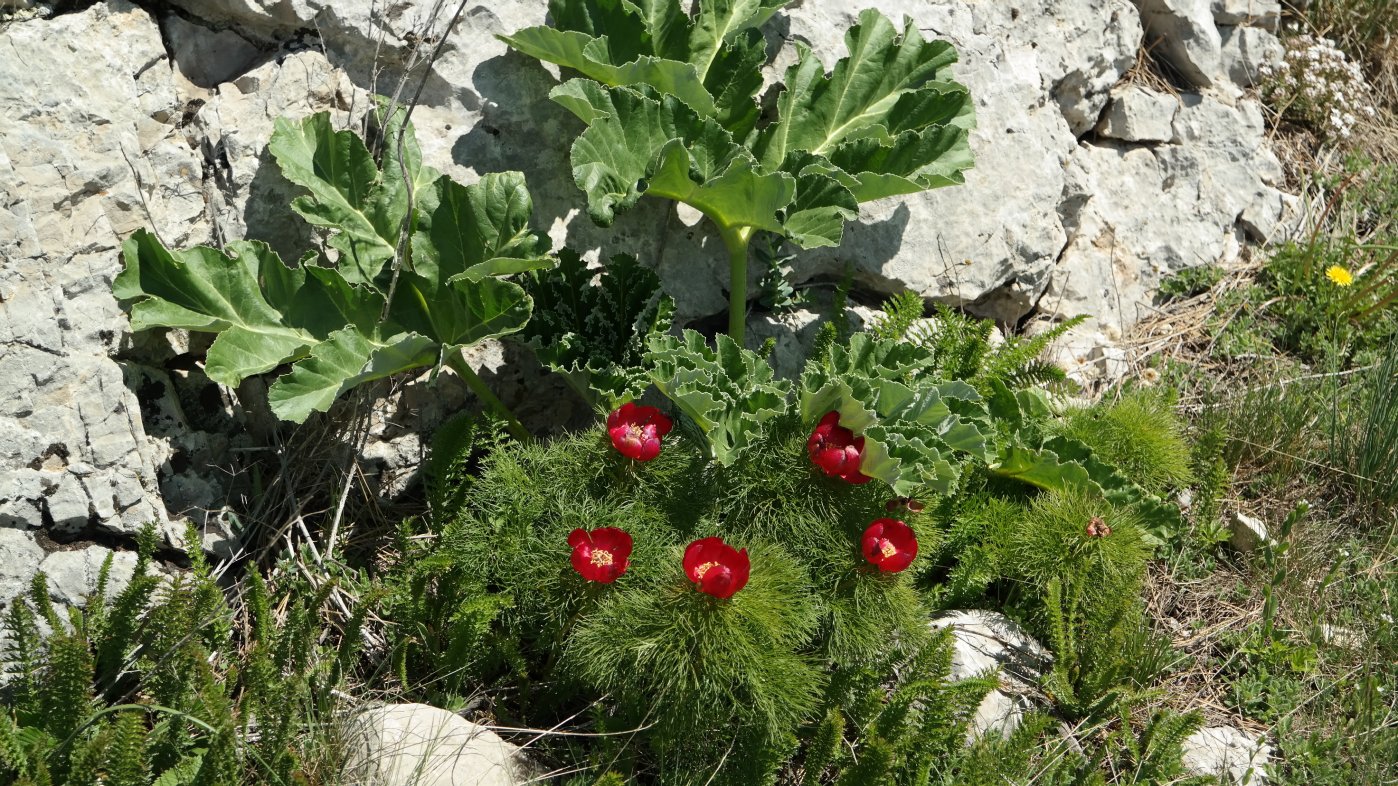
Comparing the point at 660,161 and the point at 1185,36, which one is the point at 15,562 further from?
the point at 1185,36

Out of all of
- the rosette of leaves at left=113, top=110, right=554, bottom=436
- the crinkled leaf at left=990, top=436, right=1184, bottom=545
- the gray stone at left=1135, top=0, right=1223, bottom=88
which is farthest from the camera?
the gray stone at left=1135, top=0, right=1223, bottom=88

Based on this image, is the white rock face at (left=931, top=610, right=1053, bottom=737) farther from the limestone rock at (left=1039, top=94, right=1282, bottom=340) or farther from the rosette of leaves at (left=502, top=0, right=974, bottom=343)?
the limestone rock at (left=1039, top=94, right=1282, bottom=340)

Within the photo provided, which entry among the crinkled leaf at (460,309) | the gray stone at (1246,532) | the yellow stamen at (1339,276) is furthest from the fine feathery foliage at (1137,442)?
the crinkled leaf at (460,309)

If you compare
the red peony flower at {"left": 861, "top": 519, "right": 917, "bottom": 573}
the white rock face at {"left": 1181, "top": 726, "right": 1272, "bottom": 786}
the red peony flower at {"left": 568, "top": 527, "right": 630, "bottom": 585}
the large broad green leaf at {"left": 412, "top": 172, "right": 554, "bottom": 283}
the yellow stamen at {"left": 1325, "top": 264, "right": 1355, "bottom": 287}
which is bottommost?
the white rock face at {"left": 1181, "top": 726, "right": 1272, "bottom": 786}

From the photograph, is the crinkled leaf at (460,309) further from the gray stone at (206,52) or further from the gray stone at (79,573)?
the gray stone at (79,573)

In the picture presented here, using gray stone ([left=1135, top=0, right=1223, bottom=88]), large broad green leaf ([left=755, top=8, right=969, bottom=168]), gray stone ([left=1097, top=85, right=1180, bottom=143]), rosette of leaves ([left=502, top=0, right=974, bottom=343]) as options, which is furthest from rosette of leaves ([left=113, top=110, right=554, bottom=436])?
gray stone ([left=1135, top=0, right=1223, bottom=88])

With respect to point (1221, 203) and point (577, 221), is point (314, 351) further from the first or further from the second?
point (1221, 203)

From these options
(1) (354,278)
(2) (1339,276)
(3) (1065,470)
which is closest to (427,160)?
(1) (354,278)
